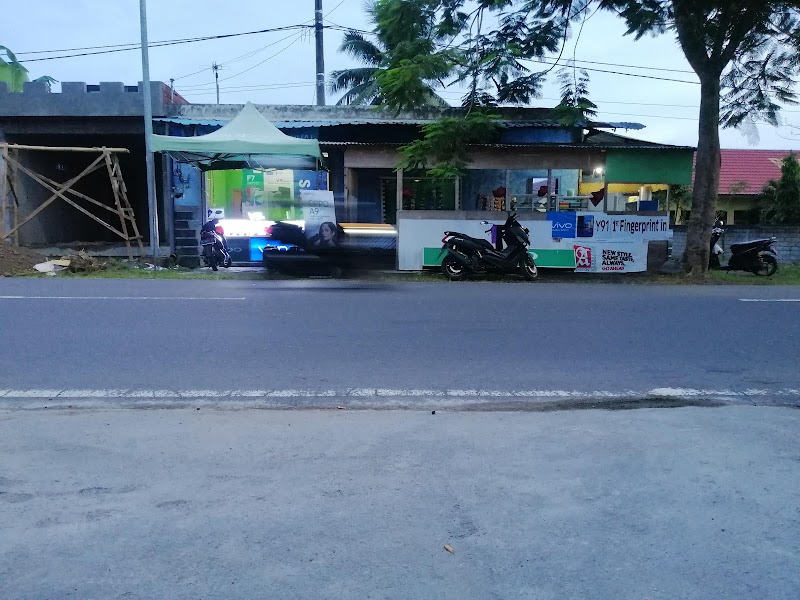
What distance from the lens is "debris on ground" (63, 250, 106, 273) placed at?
594 inches

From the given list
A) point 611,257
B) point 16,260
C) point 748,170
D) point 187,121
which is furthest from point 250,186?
point 748,170

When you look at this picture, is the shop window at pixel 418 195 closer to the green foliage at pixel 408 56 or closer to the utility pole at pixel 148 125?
the green foliage at pixel 408 56

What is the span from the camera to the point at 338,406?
520cm

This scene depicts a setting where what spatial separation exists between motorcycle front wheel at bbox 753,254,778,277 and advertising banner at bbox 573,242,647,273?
250 cm

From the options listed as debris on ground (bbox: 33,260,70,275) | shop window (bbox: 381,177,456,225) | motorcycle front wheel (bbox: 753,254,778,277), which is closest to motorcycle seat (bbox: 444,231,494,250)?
shop window (bbox: 381,177,456,225)

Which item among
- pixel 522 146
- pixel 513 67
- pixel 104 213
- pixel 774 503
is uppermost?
pixel 513 67

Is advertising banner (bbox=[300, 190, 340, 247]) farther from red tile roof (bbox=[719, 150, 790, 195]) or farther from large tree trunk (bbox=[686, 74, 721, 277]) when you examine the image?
red tile roof (bbox=[719, 150, 790, 195])

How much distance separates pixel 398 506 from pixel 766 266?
15.0m

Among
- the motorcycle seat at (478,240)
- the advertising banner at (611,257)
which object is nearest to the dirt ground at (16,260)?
the motorcycle seat at (478,240)

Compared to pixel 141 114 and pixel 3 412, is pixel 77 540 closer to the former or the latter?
pixel 3 412

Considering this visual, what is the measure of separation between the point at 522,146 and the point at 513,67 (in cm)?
242

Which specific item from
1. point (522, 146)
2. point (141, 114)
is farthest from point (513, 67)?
point (141, 114)

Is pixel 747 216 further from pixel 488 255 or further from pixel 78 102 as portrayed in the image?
pixel 78 102

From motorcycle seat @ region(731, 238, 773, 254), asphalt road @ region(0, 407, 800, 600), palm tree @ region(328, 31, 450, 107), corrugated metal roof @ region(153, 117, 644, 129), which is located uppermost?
palm tree @ region(328, 31, 450, 107)
